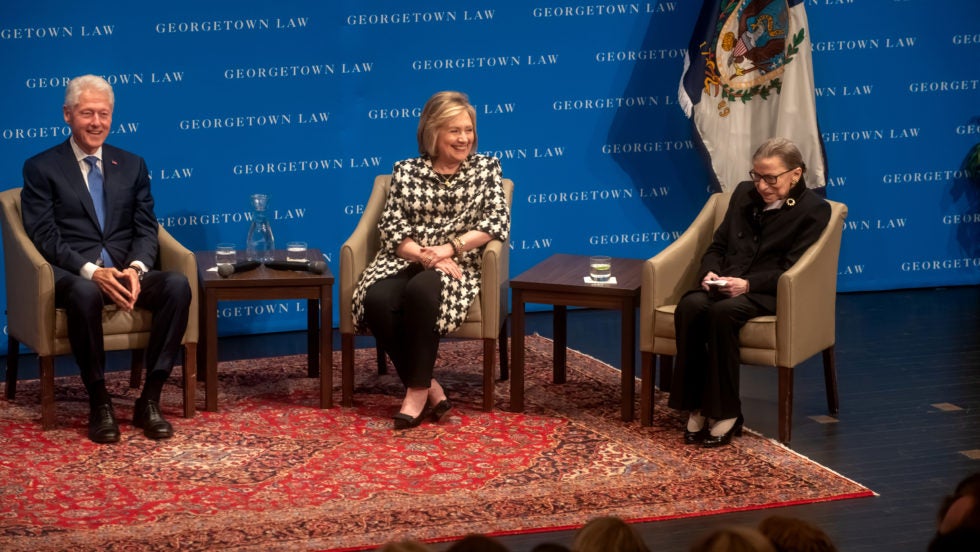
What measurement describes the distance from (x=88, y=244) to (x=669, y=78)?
143 inches

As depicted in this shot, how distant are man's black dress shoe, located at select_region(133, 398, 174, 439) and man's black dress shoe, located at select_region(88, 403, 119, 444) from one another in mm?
107

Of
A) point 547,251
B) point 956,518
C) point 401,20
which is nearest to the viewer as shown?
point 956,518

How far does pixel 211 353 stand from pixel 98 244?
65 centimetres

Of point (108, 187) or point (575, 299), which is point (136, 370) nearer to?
point (108, 187)

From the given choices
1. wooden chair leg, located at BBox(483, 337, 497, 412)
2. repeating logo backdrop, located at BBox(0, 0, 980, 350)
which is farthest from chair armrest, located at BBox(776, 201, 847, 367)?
repeating logo backdrop, located at BBox(0, 0, 980, 350)

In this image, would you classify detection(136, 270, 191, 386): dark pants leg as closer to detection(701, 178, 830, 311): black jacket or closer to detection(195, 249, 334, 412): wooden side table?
detection(195, 249, 334, 412): wooden side table

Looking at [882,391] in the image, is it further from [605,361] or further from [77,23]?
[77,23]

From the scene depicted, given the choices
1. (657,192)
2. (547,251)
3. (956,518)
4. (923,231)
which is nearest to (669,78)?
(657,192)

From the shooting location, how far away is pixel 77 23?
6.84 meters

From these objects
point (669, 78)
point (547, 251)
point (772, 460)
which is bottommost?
point (772, 460)

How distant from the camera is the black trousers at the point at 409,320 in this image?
5488 millimetres

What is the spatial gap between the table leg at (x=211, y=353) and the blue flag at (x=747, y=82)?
3167 millimetres

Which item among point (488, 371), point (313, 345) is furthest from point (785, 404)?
point (313, 345)

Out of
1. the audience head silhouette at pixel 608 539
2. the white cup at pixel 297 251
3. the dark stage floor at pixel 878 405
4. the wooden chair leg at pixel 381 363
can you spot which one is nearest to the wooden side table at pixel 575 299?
the dark stage floor at pixel 878 405
